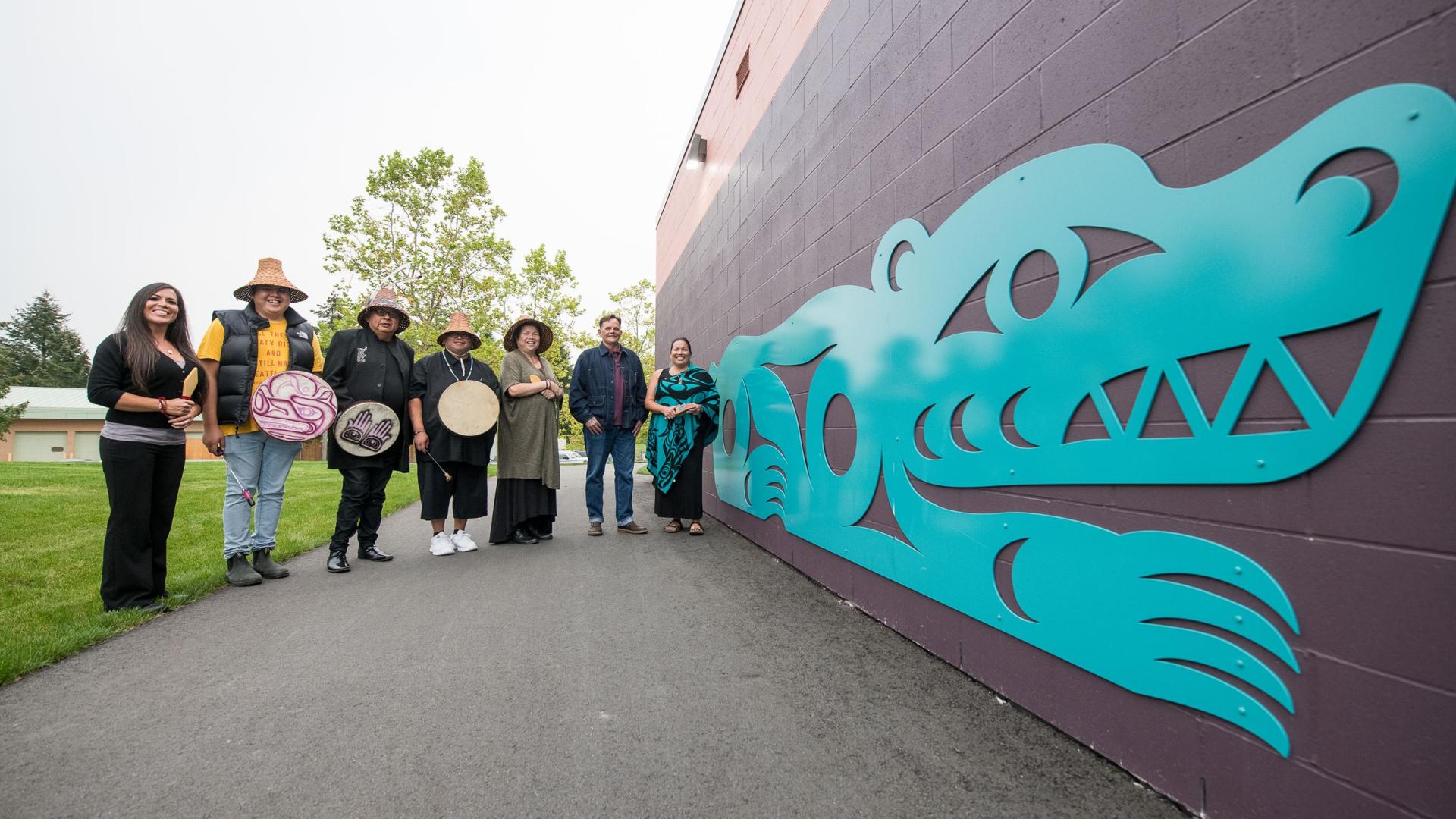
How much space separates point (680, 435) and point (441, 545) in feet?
6.45

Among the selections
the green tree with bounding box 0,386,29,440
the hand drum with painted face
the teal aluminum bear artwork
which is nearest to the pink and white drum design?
the hand drum with painted face

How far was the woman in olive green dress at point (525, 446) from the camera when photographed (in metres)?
4.72

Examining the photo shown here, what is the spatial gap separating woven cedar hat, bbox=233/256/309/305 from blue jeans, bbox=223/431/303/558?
2.87 ft

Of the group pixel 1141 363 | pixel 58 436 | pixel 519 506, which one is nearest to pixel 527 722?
pixel 1141 363

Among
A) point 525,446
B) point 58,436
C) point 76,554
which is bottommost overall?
point 58,436

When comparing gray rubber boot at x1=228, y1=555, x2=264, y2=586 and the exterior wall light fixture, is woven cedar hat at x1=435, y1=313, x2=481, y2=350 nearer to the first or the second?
gray rubber boot at x1=228, y1=555, x2=264, y2=586

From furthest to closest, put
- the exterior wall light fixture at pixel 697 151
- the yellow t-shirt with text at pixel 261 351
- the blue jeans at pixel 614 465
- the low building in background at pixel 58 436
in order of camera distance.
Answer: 1. the low building in background at pixel 58 436
2. the exterior wall light fixture at pixel 697 151
3. the blue jeans at pixel 614 465
4. the yellow t-shirt with text at pixel 261 351

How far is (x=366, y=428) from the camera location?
394cm

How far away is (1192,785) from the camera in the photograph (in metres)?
1.42

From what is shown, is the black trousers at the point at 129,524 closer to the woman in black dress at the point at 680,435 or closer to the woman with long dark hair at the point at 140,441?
the woman with long dark hair at the point at 140,441

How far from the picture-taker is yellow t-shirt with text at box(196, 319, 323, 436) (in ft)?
11.2

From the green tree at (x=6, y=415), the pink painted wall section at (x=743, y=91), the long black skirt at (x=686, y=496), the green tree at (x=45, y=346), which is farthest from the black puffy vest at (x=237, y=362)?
the green tree at (x=45, y=346)

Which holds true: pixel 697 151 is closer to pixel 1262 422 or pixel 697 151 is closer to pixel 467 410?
pixel 467 410

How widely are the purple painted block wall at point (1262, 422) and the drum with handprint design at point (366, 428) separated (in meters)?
3.37
